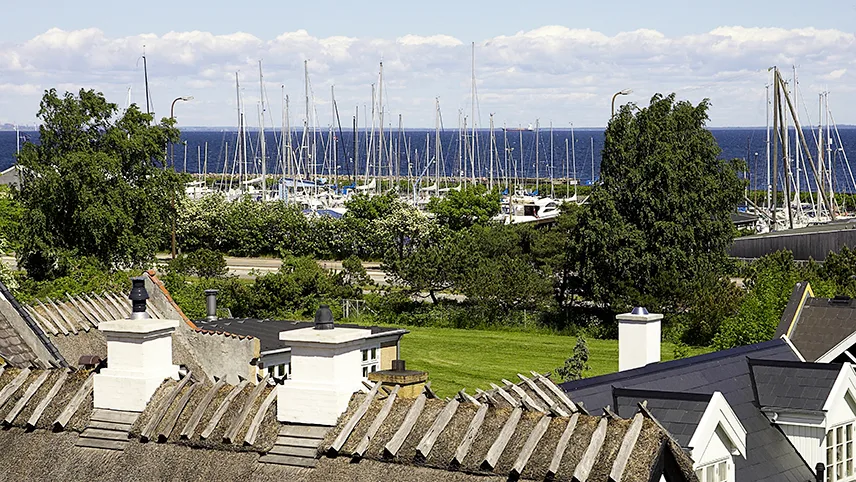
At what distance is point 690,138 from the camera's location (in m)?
50.2

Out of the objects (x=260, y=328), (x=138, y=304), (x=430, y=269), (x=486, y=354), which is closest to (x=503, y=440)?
(x=138, y=304)

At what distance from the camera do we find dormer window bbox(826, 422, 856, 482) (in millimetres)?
15602

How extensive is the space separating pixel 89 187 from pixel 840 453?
39893 mm

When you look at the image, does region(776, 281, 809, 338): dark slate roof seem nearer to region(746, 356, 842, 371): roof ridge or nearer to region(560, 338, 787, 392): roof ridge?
region(560, 338, 787, 392): roof ridge

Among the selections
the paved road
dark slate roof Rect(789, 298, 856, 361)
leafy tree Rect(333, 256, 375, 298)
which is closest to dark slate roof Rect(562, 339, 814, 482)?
dark slate roof Rect(789, 298, 856, 361)

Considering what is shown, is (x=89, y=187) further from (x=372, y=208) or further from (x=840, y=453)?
(x=840, y=453)

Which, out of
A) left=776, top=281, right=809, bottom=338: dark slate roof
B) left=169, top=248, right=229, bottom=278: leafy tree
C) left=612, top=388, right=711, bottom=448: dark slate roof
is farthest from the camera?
left=169, top=248, right=229, bottom=278: leafy tree

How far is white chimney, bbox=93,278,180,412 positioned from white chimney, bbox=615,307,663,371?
927cm

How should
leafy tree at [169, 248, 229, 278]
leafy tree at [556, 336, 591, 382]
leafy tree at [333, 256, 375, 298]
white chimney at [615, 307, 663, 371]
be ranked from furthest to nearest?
leafy tree at [169, 248, 229, 278]
leafy tree at [333, 256, 375, 298]
leafy tree at [556, 336, 591, 382]
white chimney at [615, 307, 663, 371]

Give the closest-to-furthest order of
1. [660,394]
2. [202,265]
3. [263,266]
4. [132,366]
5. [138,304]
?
[132,366] < [138,304] < [660,394] < [202,265] < [263,266]

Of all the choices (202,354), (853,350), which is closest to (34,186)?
(202,354)

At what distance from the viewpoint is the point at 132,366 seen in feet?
35.2

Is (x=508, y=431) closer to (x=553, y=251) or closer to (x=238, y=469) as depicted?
(x=238, y=469)

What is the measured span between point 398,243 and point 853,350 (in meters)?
50.1
